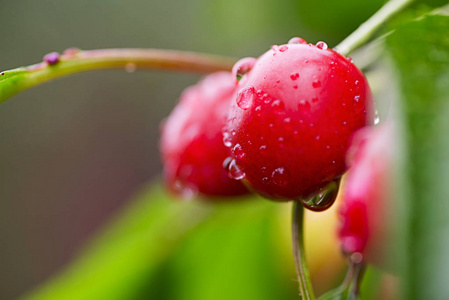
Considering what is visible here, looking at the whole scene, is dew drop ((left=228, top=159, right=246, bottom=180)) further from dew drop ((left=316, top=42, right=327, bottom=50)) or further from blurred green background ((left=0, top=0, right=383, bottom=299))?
blurred green background ((left=0, top=0, right=383, bottom=299))

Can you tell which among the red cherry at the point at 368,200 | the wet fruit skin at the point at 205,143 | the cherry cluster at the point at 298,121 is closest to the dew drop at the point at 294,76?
the cherry cluster at the point at 298,121

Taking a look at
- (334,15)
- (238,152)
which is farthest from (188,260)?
(238,152)

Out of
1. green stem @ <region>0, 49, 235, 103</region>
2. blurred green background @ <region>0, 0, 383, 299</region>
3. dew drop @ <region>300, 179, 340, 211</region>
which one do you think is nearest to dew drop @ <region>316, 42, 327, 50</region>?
dew drop @ <region>300, 179, 340, 211</region>

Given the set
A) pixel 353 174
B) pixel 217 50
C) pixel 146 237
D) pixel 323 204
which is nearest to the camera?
pixel 323 204

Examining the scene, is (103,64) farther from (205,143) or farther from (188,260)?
(188,260)

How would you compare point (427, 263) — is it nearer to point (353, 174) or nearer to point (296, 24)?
point (353, 174)

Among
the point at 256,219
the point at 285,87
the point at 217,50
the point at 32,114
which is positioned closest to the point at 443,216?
the point at 285,87

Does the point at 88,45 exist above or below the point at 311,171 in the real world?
above
